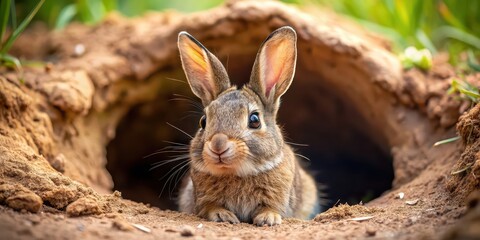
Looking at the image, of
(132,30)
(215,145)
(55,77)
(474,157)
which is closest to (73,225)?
(215,145)

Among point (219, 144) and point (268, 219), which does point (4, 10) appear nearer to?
point (219, 144)

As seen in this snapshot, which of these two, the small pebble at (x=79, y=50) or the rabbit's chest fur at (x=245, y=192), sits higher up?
the small pebble at (x=79, y=50)

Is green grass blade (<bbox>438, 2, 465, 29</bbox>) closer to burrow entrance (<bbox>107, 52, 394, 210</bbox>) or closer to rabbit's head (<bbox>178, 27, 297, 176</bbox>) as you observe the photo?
burrow entrance (<bbox>107, 52, 394, 210</bbox>)

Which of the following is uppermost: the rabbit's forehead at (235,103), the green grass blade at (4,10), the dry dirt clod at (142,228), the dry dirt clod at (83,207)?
the green grass blade at (4,10)

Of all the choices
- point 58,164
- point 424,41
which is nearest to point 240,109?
point 58,164

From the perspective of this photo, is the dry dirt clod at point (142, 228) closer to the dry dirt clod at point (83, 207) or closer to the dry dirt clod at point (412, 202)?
the dry dirt clod at point (83, 207)

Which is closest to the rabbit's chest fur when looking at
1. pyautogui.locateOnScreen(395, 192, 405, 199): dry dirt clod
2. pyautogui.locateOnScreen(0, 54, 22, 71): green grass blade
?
pyautogui.locateOnScreen(395, 192, 405, 199): dry dirt clod

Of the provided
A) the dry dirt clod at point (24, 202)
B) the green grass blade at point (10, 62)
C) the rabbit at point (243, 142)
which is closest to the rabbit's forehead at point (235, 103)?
the rabbit at point (243, 142)

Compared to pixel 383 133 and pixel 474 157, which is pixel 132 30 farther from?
pixel 474 157
